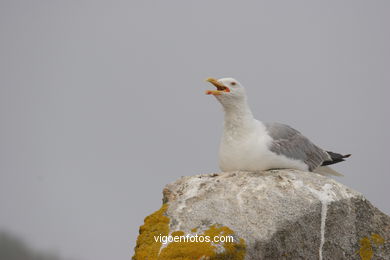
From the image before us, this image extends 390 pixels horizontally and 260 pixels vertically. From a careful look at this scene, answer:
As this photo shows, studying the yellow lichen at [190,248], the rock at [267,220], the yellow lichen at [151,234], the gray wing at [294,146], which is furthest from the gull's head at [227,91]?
the yellow lichen at [190,248]

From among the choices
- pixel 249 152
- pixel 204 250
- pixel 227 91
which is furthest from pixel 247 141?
pixel 204 250

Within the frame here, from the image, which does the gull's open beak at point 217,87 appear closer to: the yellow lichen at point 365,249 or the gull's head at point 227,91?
the gull's head at point 227,91

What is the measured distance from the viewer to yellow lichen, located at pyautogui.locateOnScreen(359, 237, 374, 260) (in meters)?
7.55

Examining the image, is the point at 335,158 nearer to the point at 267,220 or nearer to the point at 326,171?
the point at 326,171

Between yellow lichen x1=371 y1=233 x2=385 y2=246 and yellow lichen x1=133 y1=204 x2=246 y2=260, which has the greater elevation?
yellow lichen x1=371 y1=233 x2=385 y2=246

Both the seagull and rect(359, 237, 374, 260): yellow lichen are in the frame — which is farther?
the seagull

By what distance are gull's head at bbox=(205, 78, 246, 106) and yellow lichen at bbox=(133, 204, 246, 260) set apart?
9.11 ft

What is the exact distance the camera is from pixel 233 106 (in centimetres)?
880

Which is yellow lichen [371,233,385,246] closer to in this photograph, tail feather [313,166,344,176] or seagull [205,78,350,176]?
seagull [205,78,350,176]

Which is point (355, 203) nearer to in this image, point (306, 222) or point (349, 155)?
point (306, 222)

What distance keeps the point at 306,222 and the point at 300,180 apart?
0.87 m

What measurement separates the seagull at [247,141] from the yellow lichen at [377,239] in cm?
188

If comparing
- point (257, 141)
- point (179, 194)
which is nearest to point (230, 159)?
point (257, 141)

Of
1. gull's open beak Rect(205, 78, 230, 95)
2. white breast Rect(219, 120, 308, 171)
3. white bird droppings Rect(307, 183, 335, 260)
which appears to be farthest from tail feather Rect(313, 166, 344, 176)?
gull's open beak Rect(205, 78, 230, 95)
